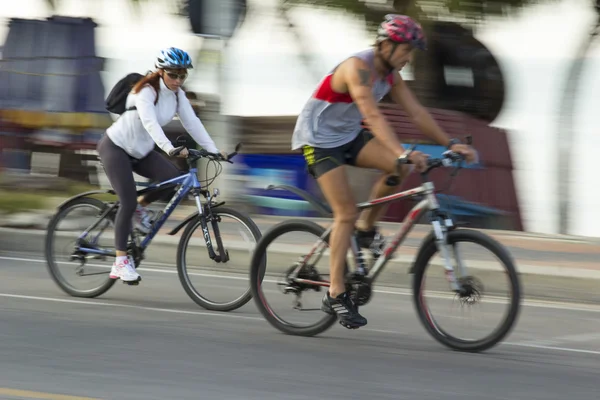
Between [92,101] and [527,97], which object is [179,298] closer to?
[92,101]

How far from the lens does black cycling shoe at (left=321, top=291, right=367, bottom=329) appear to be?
24.0 ft

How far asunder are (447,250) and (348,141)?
2.93ft

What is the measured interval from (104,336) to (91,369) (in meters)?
1.02

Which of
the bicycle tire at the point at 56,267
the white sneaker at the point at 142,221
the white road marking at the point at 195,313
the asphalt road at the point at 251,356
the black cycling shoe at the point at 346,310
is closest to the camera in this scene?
the asphalt road at the point at 251,356

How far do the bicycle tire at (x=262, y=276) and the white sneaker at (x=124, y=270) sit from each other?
117 cm

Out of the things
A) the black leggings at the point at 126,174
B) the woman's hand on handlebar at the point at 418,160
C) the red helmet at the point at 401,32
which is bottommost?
the black leggings at the point at 126,174

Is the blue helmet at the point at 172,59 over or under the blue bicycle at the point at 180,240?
over

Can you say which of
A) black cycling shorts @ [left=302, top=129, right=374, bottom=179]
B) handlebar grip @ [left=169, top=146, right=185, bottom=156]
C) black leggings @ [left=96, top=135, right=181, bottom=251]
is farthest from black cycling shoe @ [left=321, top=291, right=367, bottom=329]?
black leggings @ [left=96, top=135, right=181, bottom=251]

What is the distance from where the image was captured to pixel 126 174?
8672 mm

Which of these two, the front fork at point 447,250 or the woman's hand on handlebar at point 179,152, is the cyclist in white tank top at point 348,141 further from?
the woman's hand on handlebar at point 179,152

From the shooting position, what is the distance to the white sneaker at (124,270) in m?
8.72

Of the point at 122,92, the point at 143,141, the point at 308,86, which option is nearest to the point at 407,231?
the point at 143,141

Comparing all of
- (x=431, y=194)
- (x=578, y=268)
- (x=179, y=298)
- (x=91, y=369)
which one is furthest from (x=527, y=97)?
(x=91, y=369)

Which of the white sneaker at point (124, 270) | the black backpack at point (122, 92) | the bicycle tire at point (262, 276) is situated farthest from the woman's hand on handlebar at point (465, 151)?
the white sneaker at point (124, 270)
